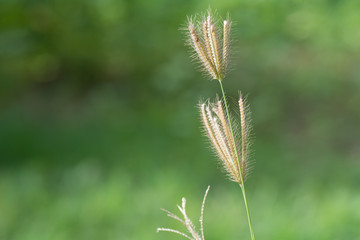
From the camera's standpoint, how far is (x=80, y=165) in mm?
5574

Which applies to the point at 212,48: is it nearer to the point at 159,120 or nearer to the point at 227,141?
the point at 227,141

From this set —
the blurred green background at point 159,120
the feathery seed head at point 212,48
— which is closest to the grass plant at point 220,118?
the feathery seed head at point 212,48

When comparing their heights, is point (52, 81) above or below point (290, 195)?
above

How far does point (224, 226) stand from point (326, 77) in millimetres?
4138

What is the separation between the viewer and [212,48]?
799mm

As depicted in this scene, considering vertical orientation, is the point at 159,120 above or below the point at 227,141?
above

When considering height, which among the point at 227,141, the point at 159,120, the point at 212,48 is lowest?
the point at 227,141

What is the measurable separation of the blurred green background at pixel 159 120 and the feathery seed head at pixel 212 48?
2.85 meters

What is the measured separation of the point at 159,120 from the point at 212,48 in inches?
257

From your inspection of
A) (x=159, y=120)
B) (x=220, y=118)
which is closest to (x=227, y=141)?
(x=220, y=118)

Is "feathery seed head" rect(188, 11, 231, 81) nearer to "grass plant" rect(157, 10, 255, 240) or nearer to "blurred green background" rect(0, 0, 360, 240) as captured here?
"grass plant" rect(157, 10, 255, 240)

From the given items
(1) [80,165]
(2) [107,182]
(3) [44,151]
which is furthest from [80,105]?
(2) [107,182]

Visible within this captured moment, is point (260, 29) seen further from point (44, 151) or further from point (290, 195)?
point (44, 151)

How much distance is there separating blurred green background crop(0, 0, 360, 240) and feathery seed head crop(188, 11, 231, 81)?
2848 millimetres
